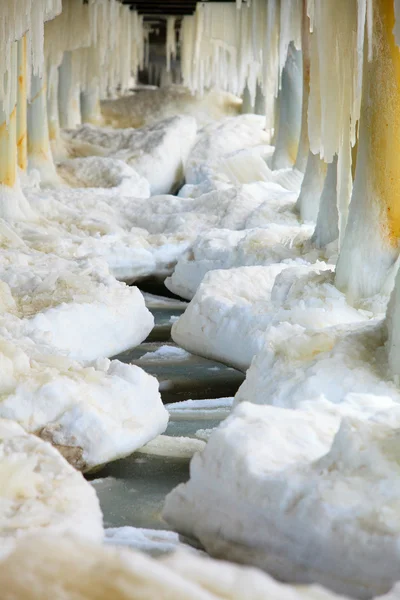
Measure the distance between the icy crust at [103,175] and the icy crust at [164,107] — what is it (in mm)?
5632

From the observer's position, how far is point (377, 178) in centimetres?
558

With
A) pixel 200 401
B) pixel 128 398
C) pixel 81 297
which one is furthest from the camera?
pixel 81 297

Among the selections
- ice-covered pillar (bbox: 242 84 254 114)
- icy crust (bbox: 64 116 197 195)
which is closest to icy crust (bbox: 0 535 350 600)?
icy crust (bbox: 64 116 197 195)

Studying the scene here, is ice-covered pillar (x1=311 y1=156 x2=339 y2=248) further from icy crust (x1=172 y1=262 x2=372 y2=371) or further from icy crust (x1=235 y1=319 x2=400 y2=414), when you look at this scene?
icy crust (x1=235 y1=319 x2=400 y2=414)

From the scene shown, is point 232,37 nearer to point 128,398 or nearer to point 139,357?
point 139,357

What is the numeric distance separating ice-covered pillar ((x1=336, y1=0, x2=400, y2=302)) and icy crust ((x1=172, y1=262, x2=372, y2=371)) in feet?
0.77

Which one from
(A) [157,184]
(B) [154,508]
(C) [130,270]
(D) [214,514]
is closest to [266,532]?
(D) [214,514]

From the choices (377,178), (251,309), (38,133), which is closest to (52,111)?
(38,133)

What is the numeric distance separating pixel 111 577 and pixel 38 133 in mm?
11901

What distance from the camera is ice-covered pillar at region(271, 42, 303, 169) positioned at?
13.5 metres

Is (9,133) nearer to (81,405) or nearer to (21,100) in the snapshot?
(21,100)

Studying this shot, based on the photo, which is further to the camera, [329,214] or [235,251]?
[235,251]

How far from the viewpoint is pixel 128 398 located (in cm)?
428

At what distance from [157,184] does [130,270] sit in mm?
6648
